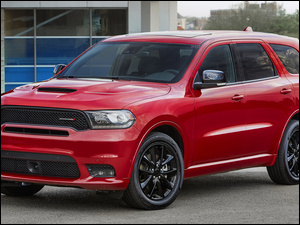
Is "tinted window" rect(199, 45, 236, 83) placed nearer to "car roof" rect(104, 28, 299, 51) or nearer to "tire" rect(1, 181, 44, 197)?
"car roof" rect(104, 28, 299, 51)

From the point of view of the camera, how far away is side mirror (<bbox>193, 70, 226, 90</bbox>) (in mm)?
8062

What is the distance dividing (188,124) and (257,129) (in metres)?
1.22

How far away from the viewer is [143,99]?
7.41 metres

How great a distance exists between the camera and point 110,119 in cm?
714

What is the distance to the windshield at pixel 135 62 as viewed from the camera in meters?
8.20

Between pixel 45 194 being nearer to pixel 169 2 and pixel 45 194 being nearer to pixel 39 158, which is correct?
pixel 39 158

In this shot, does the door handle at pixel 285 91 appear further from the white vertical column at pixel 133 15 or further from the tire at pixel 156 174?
the white vertical column at pixel 133 15

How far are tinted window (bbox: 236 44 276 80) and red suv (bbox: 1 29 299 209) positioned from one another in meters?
0.02

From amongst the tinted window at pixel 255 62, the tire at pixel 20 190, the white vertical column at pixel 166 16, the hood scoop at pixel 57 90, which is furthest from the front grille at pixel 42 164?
the white vertical column at pixel 166 16

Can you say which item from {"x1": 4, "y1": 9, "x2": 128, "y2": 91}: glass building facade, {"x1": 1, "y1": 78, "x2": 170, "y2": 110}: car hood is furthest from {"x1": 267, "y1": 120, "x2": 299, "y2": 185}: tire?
{"x1": 4, "y1": 9, "x2": 128, "y2": 91}: glass building facade

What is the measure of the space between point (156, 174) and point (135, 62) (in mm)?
1426

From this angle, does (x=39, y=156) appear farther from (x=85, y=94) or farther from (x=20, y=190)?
(x=20, y=190)

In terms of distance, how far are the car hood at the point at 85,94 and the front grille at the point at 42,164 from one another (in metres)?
0.44

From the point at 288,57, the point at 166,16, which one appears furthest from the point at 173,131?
the point at 166,16
